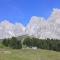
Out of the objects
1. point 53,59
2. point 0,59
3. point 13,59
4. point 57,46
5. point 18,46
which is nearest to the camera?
point 0,59

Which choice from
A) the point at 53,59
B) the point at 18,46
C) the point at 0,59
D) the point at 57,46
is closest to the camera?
the point at 0,59

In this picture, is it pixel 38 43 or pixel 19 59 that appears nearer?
pixel 19 59

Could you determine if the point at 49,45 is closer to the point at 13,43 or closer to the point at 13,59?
the point at 13,43

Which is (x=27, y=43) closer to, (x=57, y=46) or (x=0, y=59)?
(x=57, y=46)

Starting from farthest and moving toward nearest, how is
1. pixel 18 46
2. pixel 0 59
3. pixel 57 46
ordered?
pixel 57 46 < pixel 18 46 < pixel 0 59

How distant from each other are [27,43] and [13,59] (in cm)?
11719

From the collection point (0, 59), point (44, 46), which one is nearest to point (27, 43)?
point (44, 46)

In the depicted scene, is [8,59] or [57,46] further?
[57,46]

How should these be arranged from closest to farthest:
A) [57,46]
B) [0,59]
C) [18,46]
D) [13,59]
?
[0,59] < [13,59] < [18,46] < [57,46]

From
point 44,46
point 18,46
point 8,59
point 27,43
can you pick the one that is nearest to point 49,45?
point 44,46

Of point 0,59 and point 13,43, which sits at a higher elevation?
point 13,43

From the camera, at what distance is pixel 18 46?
542 ft

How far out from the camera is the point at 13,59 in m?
80.9

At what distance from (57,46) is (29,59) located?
106050 millimetres
